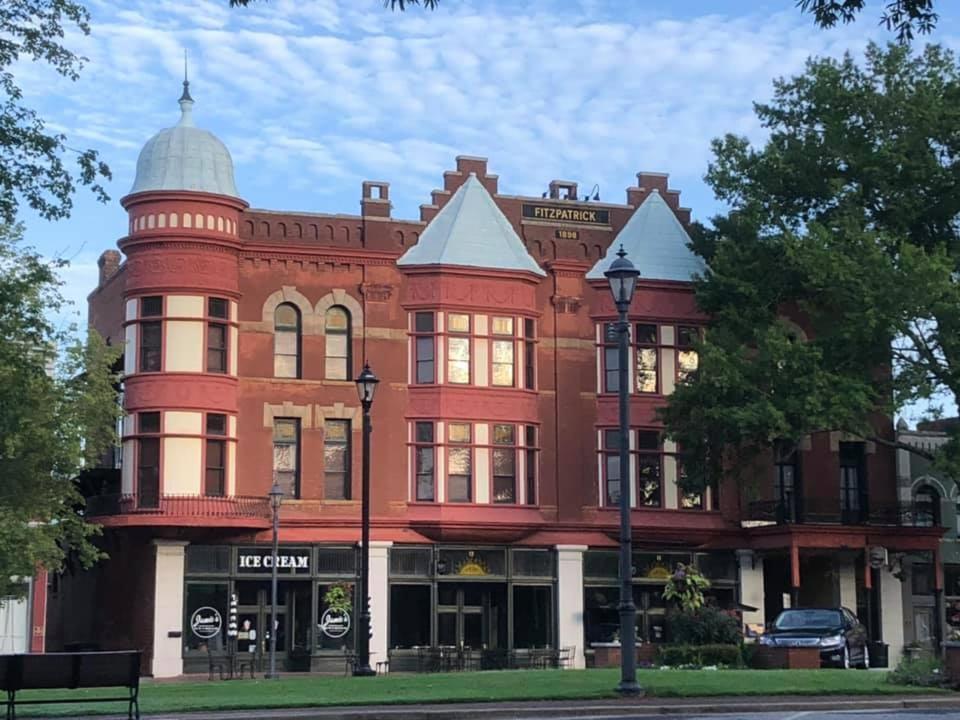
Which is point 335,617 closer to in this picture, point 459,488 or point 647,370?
point 459,488

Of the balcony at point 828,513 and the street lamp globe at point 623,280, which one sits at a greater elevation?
the street lamp globe at point 623,280

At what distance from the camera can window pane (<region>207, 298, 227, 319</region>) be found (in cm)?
4673

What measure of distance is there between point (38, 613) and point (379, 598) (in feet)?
48.3

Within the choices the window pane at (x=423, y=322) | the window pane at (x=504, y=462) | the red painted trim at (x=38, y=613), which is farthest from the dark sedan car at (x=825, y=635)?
the red painted trim at (x=38, y=613)

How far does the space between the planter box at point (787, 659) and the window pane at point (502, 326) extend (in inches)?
675

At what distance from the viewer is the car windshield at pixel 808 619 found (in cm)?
3784

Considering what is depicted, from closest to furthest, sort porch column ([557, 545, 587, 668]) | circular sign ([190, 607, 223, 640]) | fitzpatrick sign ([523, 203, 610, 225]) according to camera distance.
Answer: circular sign ([190, 607, 223, 640]), porch column ([557, 545, 587, 668]), fitzpatrick sign ([523, 203, 610, 225])

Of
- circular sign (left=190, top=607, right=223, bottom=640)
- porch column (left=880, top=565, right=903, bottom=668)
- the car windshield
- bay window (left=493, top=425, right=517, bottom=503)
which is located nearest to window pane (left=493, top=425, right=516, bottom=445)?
bay window (left=493, top=425, right=517, bottom=503)

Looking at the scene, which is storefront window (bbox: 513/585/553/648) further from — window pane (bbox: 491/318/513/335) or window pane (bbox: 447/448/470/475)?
window pane (bbox: 491/318/513/335)

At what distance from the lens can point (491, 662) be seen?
46656 mm

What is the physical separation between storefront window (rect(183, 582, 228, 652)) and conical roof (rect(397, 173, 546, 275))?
11.7 meters

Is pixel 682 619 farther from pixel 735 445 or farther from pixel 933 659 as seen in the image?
pixel 933 659

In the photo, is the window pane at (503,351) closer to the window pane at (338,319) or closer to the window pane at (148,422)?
the window pane at (338,319)

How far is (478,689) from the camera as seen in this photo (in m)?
25.2
